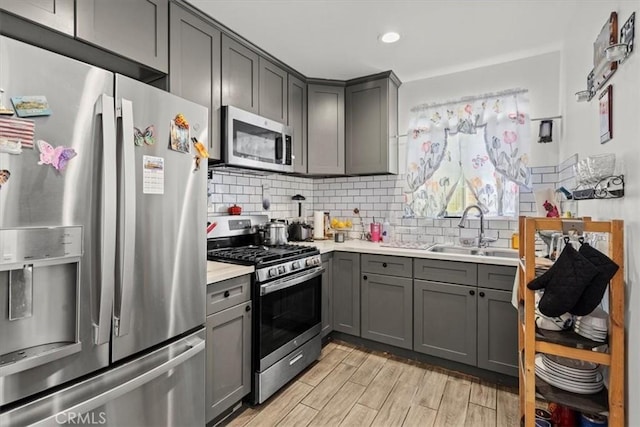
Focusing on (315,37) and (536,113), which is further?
(536,113)

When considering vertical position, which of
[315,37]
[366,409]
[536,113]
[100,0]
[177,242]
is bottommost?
[366,409]

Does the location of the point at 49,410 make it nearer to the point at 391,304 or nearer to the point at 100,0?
the point at 100,0

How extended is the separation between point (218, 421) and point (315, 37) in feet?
8.54

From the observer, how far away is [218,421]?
184cm

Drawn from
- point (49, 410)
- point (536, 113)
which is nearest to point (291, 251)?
point (49, 410)

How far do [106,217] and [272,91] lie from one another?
191 centimetres

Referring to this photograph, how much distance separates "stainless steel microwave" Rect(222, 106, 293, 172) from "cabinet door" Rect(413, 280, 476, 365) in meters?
1.51

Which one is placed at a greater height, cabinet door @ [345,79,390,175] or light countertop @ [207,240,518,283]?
cabinet door @ [345,79,390,175]

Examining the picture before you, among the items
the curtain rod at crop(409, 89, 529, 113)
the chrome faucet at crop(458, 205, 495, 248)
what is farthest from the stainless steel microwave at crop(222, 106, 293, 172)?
the chrome faucet at crop(458, 205, 495, 248)

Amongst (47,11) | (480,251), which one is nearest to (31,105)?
(47,11)

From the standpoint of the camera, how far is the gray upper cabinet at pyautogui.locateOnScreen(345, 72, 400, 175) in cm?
309

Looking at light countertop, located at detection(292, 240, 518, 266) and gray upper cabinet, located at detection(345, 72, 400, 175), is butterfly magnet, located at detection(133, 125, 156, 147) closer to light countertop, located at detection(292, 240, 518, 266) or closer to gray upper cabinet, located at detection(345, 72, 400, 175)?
light countertop, located at detection(292, 240, 518, 266)

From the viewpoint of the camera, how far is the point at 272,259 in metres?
2.14

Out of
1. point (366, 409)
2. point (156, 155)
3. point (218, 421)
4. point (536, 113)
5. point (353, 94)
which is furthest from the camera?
point (353, 94)
